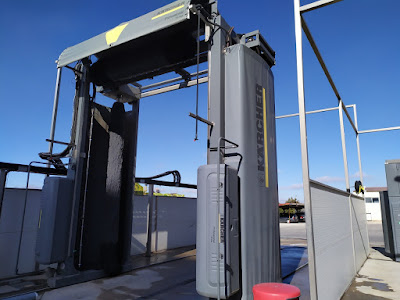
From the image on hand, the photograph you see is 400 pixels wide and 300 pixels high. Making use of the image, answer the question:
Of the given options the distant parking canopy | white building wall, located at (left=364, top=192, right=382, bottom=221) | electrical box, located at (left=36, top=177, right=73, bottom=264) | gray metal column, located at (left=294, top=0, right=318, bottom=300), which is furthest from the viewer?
white building wall, located at (left=364, top=192, right=382, bottom=221)

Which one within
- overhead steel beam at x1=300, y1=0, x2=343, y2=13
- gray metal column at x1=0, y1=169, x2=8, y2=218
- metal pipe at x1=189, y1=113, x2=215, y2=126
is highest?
overhead steel beam at x1=300, y1=0, x2=343, y2=13

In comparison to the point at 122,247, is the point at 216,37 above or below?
above

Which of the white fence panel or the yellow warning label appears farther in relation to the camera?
the yellow warning label

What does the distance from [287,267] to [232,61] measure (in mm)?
5193

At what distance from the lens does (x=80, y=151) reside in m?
5.97

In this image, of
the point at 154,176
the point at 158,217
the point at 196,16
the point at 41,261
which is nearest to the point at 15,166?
the point at 41,261

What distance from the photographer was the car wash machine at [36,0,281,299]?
11.1 feet

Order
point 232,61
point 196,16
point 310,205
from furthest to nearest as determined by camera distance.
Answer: point 196,16, point 232,61, point 310,205

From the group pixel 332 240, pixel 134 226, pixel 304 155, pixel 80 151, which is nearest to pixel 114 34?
pixel 80 151

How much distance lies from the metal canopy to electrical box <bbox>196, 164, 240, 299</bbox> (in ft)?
8.46

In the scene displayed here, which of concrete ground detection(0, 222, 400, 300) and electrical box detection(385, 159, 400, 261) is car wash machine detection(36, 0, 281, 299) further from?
electrical box detection(385, 159, 400, 261)

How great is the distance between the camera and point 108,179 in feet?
21.3

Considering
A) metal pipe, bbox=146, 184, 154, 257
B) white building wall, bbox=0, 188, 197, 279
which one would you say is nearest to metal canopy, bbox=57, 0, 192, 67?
white building wall, bbox=0, 188, 197, 279

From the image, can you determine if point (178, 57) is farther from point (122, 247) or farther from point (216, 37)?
point (122, 247)
